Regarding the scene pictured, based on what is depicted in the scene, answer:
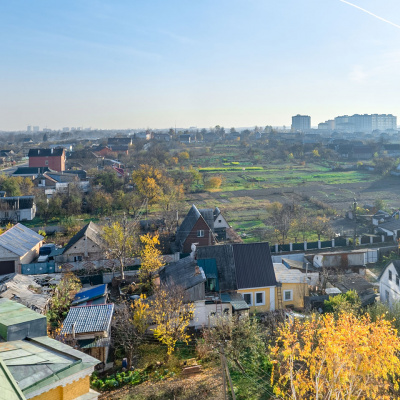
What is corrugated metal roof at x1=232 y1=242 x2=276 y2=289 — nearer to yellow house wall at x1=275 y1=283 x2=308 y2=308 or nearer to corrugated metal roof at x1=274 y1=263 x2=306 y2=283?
corrugated metal roof at x1=274 y1=263 x2=306 y2=283

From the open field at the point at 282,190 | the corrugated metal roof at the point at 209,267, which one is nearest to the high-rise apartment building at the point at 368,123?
the open field at the point at 282,190

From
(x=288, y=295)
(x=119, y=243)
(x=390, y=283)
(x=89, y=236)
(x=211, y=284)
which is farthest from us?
(x=89, y=236)

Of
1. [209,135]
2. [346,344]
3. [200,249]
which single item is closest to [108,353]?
[200,249]

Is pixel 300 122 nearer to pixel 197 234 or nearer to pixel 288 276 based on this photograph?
pixel 197 234

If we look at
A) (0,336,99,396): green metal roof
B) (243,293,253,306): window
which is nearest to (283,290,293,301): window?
(243,293,253,306): window

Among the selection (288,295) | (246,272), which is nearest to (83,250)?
(246,272)

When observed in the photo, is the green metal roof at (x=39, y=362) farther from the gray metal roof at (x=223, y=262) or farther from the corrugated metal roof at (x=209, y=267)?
the gray metal roof at (x=223, y=262)
